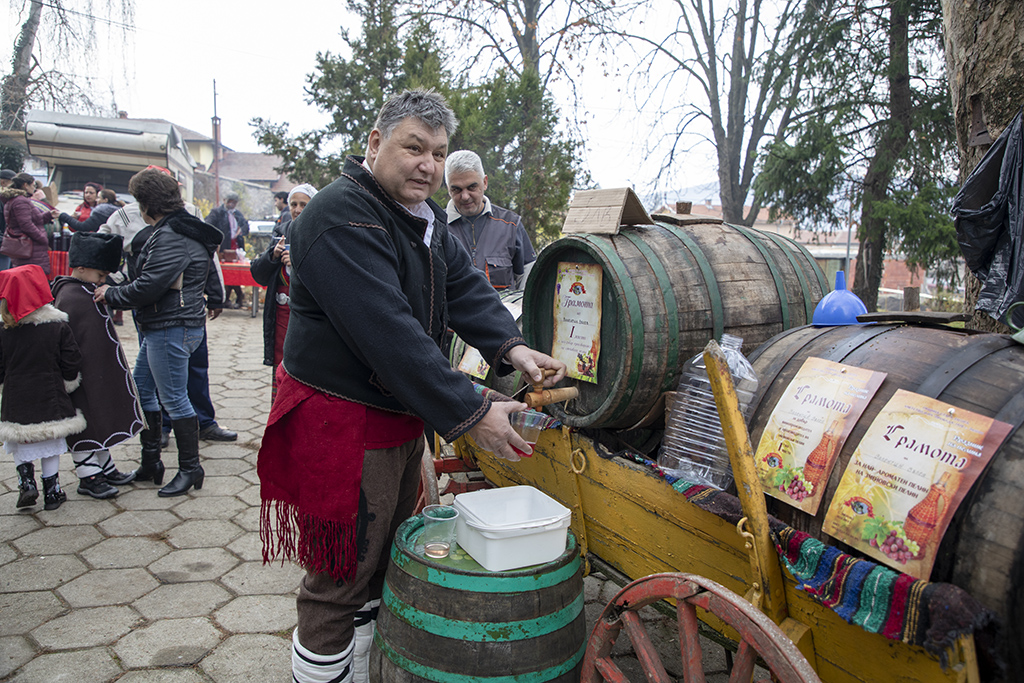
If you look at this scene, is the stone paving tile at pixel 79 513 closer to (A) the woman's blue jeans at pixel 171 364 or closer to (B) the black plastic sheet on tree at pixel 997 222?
(A) the woman's blue jeans at pixel 171 364

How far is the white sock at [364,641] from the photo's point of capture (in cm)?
221

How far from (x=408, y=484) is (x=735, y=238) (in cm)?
155

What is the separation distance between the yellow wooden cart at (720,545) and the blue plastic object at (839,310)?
2.70 feet

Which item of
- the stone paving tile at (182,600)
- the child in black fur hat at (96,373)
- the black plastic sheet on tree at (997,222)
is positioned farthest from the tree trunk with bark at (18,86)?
the black plastic sheet on tree at (997,222)

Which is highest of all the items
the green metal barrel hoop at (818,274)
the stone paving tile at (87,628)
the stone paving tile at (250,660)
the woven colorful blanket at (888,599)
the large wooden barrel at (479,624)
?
the green metal barrel hoop at (818,274)

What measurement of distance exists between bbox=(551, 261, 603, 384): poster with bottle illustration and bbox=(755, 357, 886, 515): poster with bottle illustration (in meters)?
0.73

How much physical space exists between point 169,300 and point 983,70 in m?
4.77

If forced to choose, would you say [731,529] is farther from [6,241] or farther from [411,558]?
[6,241]

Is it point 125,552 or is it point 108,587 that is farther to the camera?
point 125,552

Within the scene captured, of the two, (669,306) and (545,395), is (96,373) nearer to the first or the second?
(545,395)

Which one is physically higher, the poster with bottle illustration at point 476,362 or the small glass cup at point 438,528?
the poster with bottle illustration at point 476,362

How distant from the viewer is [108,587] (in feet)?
10.0

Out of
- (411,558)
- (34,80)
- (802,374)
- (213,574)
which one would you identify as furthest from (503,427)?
(34,80)

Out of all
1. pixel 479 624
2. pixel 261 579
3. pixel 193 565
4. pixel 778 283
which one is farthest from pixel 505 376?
pixel 193 565
